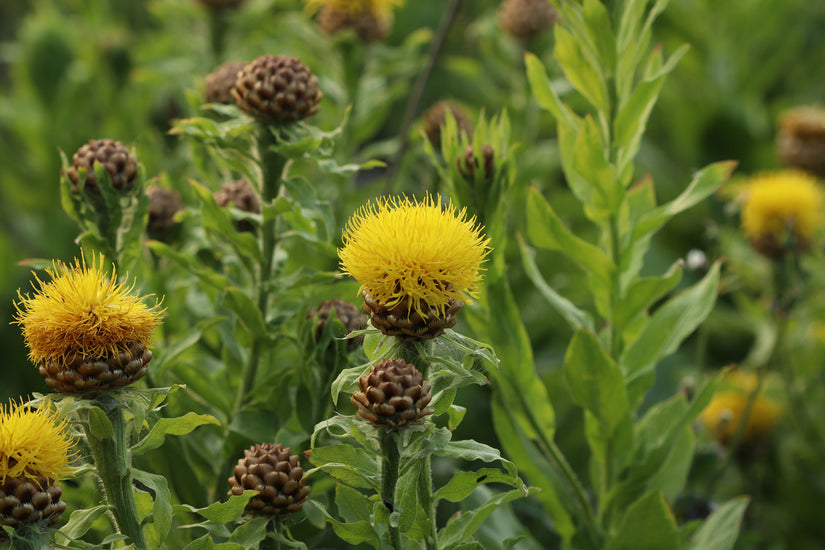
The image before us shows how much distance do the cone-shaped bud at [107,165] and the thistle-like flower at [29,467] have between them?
0.29 meters

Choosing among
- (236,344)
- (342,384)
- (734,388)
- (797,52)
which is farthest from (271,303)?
(797,52)

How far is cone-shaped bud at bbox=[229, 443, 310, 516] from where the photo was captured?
0.68m

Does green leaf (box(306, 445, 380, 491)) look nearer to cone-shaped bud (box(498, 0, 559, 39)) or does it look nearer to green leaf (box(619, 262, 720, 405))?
green leaf (box(619, 262, 720, 405))

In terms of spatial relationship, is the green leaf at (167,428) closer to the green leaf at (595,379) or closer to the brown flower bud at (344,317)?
the brown flower bud at (344,317)

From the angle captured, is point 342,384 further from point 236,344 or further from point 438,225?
point 236,344

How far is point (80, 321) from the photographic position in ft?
2.08

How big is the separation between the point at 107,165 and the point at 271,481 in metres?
0.36

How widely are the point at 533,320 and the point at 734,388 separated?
351mm

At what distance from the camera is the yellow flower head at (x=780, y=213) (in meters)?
1.46

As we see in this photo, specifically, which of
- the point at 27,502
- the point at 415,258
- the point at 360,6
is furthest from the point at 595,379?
the point at 360,6

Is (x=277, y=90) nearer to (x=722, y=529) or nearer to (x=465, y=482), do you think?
(x=465, y=482)

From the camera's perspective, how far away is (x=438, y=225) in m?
0.64

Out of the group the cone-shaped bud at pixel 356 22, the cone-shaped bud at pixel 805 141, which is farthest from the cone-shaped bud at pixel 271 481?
the cone-shaped bud at pixel 805 141

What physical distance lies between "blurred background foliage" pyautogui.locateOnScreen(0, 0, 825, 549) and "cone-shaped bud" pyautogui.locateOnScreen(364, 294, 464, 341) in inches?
18.4
